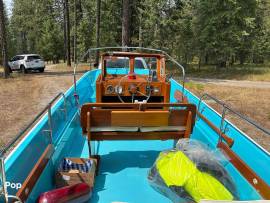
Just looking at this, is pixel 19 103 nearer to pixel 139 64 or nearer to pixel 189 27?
pixel 139 64

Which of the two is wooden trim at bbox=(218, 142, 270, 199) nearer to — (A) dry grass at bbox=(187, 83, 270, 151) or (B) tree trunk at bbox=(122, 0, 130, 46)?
(A) dry grass at bbox=(187, 83, 270, 151)

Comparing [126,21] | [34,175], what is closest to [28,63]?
[126,21]

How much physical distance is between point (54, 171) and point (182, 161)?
64.5 inches

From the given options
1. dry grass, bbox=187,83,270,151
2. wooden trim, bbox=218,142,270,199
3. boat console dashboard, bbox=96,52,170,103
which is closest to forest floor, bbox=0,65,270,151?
dry grass, bbox=187,83,270,151

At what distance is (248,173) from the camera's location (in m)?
3.83

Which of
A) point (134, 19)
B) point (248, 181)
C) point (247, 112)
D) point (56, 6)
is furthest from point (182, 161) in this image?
point (56, 6)

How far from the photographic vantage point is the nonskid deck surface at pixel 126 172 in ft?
13.1

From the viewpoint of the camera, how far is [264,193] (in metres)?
3.44

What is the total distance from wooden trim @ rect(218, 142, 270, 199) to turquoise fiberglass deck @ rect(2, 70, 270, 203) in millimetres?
81

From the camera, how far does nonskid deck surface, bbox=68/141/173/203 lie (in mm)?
4004

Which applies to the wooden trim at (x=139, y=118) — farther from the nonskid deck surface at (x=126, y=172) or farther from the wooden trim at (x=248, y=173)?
the wooden trim at (x=248, y=173)

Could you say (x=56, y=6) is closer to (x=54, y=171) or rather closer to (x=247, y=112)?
(x=247, y=112)

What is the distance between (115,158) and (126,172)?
57cm

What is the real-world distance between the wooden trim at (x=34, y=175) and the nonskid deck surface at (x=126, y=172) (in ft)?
2.45
